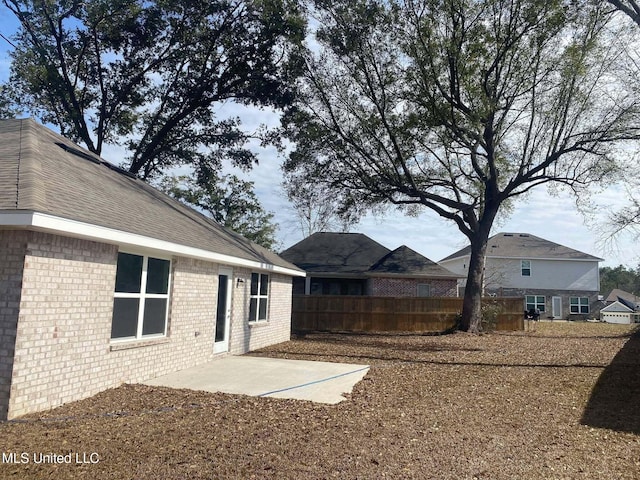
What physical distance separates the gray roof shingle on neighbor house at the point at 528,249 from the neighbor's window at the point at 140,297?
113ft

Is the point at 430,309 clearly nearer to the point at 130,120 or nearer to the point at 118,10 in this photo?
the point at 130,120

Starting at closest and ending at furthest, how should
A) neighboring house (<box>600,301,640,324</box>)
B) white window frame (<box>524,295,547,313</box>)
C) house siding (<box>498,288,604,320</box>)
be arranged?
neighboring house (<box>600,301,640,324</box>), house siding (<box>498,288,604,320</box>), white window frame (<box>524,295,547,313</box>)

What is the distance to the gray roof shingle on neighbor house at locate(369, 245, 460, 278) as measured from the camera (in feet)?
82.1

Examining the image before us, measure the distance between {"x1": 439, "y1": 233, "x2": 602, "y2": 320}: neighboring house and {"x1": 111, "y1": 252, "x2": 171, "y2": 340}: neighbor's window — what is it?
109 ft

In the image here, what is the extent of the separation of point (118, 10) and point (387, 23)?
10951 mm

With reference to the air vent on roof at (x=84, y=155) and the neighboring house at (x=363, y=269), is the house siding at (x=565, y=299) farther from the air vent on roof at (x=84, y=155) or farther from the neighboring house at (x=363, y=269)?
the air vent on roof at (x=84, y=155)

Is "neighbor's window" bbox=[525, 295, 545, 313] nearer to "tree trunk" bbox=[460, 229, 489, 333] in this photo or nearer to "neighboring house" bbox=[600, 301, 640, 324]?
"neighboring house" bbox=[600, 301, 640, 324]

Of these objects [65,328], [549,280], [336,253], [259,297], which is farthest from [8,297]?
[549,280]

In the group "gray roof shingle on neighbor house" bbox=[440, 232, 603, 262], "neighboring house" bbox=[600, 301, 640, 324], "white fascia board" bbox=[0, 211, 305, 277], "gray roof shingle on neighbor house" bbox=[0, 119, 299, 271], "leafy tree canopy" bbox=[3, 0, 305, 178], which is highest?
"leafy tree canopy" bbox=[3, 0, 305, 178]

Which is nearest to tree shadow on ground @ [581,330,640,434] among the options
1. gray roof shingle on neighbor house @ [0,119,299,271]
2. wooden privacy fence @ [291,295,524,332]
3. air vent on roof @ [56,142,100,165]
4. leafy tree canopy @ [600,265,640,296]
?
gray roof shingle on neighbor house @ [0,119,299,271]

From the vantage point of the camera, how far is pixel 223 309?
470 inches

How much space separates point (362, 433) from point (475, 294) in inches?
620

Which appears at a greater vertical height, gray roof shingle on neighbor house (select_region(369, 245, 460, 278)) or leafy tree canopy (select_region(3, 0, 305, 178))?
leafy tree canopy (select_region(3, 0, 305, 178))

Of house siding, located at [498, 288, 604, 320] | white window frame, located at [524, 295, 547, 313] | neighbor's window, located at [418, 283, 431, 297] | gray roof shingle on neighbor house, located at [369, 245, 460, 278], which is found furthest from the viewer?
white window frame, located at [524, 295, 547, 313]
